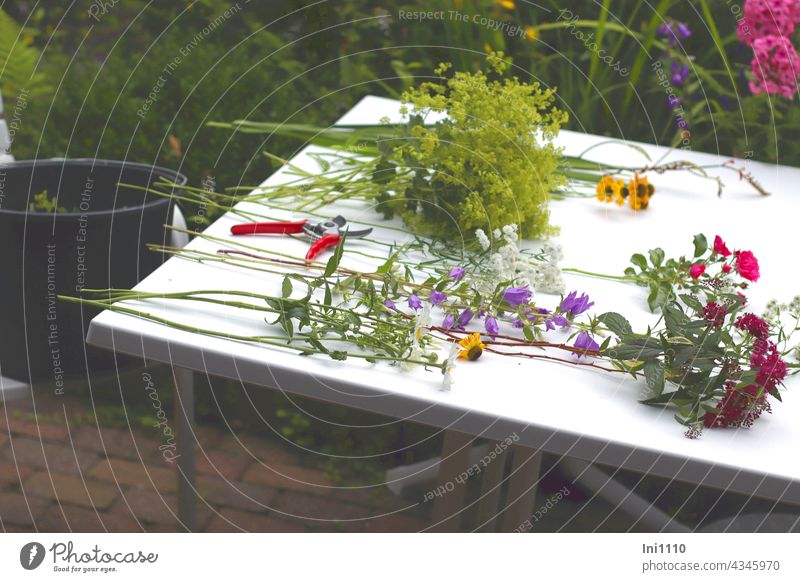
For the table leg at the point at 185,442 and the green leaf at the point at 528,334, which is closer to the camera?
the green leaf at the point at 528,334

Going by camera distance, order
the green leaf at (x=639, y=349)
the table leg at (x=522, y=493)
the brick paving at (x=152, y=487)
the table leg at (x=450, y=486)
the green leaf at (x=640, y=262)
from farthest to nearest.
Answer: the brick paving at (x=152, y=487) → the table leg at (x=450, y=486) → the table leg at (x=522, y=493) → the green leaf at (x=640, y=262) → the green leaf at (x=639, y=349)

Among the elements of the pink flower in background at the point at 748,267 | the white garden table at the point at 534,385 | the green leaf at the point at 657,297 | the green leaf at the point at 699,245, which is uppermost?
the green leaf at the point at 699,245

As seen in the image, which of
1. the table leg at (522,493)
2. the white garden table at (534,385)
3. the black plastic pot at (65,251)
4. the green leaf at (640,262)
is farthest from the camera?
the table leg at (522,493)

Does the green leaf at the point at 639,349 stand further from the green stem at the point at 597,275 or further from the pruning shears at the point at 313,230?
the pruning shears at the point at 313,230

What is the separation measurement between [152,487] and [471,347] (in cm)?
137

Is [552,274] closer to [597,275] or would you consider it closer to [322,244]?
[597,275]

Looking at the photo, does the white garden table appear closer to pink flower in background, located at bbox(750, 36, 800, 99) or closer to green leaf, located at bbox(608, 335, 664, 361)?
green leaf, located at bbox(608, 335, 664, 361)

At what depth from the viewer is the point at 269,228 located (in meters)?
1.41

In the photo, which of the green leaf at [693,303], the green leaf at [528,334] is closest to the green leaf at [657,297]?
the green leaf at [693,303]

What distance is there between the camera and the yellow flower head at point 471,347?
1.10 meters

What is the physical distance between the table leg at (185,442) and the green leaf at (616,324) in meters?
0.60

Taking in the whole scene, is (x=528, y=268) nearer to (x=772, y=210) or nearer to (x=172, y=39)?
(x=772, y=210)
